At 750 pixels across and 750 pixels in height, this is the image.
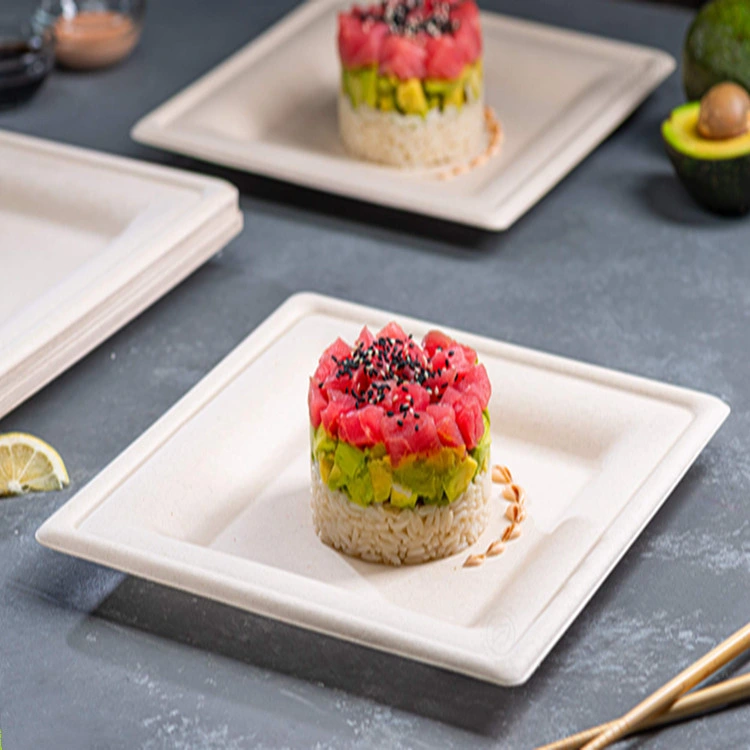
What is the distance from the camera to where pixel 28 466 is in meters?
1.67

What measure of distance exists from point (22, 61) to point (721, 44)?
1.24 meters

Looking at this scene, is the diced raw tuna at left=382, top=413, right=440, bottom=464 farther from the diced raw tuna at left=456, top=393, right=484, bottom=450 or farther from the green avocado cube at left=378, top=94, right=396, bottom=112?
the green avocado cube at left=378, top=94, right=396, bottom=112

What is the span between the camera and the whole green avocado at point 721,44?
88.5 inches

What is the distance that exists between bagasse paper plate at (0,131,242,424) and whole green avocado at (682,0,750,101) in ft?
2.70

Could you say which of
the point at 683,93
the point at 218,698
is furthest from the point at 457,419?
the point at 683,93

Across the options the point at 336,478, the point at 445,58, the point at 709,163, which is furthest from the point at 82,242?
the point at 709,163

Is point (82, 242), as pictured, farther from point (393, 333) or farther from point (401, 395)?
point (401, 395)

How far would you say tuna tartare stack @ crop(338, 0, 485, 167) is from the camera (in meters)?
2.17

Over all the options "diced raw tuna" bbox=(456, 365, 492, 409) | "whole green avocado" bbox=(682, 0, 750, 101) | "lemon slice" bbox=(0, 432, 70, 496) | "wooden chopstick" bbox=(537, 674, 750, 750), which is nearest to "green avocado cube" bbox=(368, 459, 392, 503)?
"diced raw tuna" bbox=(456, 365, 492, 409)

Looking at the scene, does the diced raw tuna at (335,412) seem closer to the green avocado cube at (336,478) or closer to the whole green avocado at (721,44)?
the green avocado cube at (336,478)

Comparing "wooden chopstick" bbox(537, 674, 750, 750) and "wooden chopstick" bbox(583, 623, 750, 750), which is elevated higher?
"wooden chopstick" bbox(583, 623, 750, 750)

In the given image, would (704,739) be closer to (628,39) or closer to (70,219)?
(70,219)

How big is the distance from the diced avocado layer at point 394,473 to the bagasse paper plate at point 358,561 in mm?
89

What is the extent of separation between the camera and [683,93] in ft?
8.47
